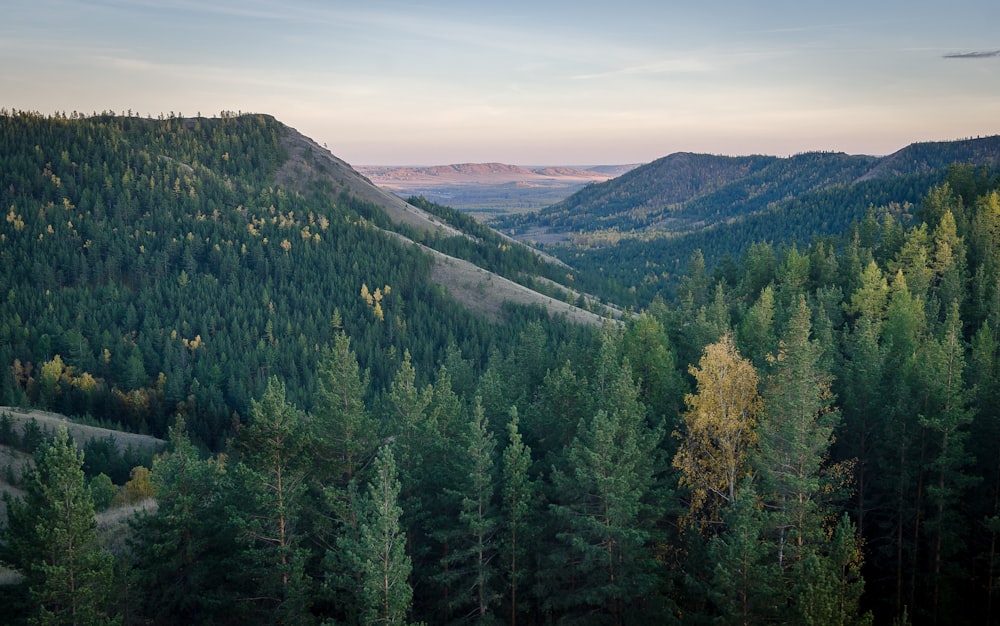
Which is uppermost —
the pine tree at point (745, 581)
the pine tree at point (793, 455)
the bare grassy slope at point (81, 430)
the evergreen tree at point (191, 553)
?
the pine tree at point (793, 455)

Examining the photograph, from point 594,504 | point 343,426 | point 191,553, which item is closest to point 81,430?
point 191,553

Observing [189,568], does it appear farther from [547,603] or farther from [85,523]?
[547,603]

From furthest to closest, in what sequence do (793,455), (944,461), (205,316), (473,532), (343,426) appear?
1. (205,316)
2. (343,426)
3. (473,532)
4. (944,461)
5. (793,455)

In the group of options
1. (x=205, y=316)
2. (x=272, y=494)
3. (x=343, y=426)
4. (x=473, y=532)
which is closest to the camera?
(x=272, y=494)

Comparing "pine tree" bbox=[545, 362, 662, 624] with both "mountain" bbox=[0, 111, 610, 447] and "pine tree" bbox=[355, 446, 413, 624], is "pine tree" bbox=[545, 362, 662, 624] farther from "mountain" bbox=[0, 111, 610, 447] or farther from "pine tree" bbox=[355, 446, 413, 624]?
"mountain" bbox=[0, 111, 610, 447]

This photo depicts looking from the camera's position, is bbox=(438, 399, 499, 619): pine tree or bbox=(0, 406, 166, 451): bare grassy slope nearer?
bbox=(438, 399, 499, 619): pine tree

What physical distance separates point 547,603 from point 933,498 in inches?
721

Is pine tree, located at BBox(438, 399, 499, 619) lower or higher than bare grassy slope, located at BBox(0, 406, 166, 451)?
higher

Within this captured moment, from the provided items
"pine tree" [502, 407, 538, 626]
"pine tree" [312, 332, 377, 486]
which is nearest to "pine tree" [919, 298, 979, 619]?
"pine tree" [502, 407, 538, 626]

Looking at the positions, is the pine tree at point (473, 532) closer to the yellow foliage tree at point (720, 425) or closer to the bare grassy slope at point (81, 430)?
the yellow foliage tree at point (720, 425)

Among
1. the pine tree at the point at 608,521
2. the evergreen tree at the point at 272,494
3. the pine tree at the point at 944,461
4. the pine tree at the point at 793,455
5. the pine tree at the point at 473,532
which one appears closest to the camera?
the pine tree at the point at 793,455

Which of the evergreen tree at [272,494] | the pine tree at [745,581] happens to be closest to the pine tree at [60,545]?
A: the evergreen tree at [272,494]

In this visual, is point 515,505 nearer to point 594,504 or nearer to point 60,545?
point 594,504

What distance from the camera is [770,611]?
25859mm
